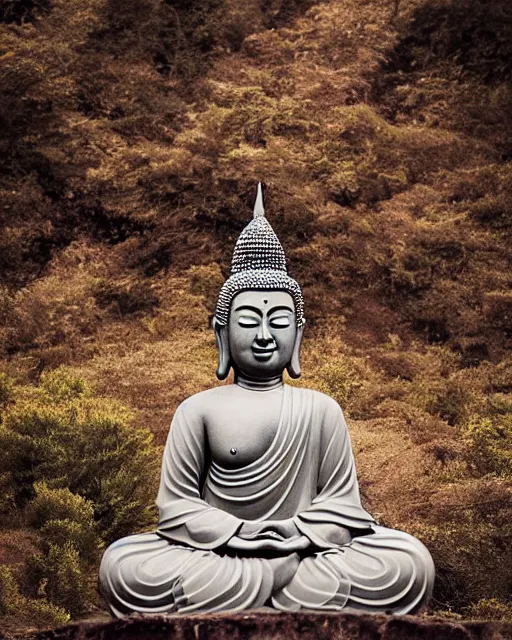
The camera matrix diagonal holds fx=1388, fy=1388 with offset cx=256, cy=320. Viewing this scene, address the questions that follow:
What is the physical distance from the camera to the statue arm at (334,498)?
619cm

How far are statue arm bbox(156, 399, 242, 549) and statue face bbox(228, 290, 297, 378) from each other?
0.36 metres

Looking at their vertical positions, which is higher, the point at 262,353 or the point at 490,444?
the point at 262,353

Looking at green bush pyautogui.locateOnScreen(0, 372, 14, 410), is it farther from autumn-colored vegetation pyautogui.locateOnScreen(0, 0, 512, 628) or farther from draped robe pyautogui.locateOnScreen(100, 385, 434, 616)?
draped robe pyautogui.locateOnScreen(100, 385, 434, 616)

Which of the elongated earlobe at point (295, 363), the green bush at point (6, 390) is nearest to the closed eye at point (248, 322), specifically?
the elongated earlobe at point (295, 363)

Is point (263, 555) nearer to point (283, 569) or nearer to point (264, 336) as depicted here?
point (283, 569)

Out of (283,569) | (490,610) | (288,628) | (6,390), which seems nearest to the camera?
(288,628)

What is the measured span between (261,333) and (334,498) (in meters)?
0.85

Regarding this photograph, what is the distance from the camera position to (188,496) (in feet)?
20.8

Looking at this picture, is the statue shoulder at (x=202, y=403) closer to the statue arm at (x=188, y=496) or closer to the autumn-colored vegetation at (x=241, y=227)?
the statue arm at (x=188, y=496)

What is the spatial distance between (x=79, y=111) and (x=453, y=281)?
391 centimetres

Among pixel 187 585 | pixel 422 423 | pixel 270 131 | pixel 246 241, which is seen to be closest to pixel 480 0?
pixel 270 131

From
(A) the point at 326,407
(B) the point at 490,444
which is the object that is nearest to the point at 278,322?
(A) the point at 326,407

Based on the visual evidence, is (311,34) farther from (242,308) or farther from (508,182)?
(242,308)

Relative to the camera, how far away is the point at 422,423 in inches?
419
